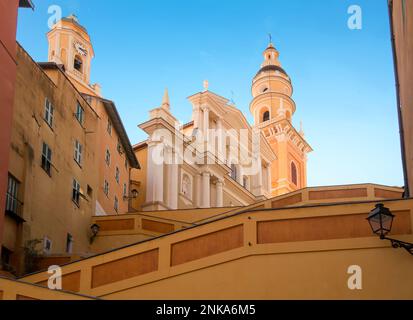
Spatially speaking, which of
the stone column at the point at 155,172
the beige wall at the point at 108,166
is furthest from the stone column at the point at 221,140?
the beige wall at the point at 108,166

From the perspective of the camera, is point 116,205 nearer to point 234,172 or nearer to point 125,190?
point 125,190

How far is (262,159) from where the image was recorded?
51594 millimetres

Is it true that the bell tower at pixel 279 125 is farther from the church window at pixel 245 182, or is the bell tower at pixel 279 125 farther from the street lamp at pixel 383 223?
the street lamp at pixel 383 223

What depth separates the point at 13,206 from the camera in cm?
2092

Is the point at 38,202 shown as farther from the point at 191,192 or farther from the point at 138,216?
the point at 191,192

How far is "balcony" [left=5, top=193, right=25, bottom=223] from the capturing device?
20578mm

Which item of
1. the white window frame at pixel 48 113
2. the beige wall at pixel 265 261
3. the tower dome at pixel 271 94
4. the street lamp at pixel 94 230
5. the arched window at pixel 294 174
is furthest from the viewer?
the tower dome at pixel 271 94

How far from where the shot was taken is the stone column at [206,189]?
42.4 m

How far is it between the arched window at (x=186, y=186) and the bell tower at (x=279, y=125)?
59.1ft

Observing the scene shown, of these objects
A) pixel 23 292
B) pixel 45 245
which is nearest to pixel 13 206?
pixel 45 245

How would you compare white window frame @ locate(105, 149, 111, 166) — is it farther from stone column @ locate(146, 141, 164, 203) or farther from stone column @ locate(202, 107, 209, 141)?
stone column @ locate(202, 107, 209, 141)

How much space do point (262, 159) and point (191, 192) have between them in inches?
404

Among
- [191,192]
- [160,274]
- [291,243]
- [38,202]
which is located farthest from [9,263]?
[191,192]

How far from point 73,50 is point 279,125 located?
1961cm
